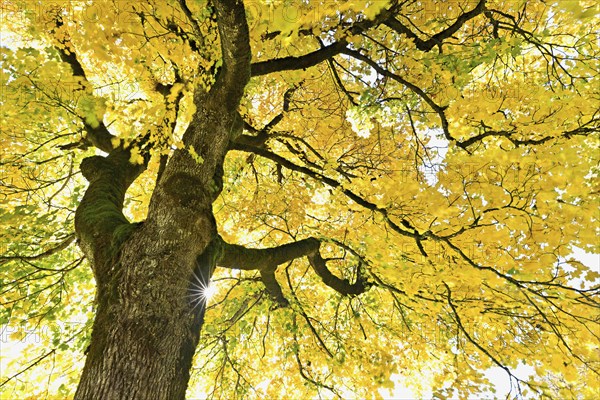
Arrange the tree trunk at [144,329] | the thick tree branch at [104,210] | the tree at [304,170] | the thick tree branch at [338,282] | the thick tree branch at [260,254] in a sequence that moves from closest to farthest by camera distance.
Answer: the tree trunk at [144,329]
the tree at [304,170]
the thick tree branch at [104,210]
the thick tree branch at [260,254]
the thick tree branch at [338,282]

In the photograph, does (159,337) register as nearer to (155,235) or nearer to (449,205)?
(155,235)

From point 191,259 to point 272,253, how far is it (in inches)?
64.5

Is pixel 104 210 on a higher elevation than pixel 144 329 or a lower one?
higher

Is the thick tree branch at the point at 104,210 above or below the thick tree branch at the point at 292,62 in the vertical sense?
below

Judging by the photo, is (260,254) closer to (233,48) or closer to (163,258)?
(163,258)

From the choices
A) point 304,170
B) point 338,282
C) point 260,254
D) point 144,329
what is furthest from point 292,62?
point 338,282

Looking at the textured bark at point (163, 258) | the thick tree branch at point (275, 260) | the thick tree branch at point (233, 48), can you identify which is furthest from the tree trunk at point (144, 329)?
the thick tree branch at point (233, 48)

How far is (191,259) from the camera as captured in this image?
2.65 meters

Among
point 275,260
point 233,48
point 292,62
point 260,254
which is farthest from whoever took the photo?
point 275,260

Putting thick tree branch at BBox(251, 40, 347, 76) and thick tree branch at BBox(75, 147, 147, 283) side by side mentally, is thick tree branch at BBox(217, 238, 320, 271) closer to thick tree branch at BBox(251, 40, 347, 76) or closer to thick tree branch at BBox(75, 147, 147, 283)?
thick tree branch at BBox(75, 147, 147, 283)

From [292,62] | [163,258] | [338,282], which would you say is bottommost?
[163,258]

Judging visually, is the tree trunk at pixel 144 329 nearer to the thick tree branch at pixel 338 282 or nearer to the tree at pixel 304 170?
the tree at pixel 304 170

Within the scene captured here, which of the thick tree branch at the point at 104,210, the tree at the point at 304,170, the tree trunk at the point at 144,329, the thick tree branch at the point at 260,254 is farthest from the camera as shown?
the thick tree branch at the point at 260,254

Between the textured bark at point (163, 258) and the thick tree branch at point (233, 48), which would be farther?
the thick tree branch at point (233, 48)
